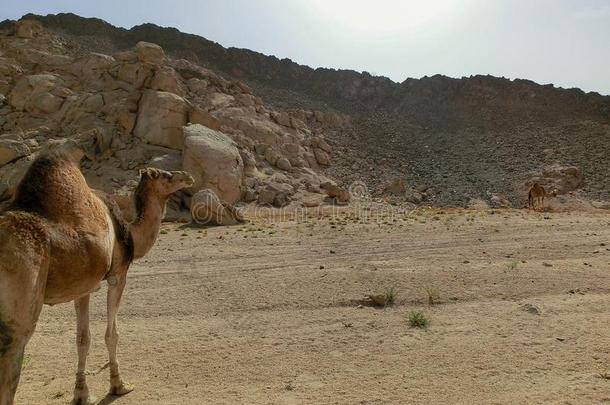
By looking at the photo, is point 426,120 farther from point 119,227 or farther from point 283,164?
point 119,227

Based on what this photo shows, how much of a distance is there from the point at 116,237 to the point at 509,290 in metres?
6.51

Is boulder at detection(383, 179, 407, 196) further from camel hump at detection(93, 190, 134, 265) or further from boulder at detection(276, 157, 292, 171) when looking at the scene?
camel hump at detection(93, 190, 134, 265)

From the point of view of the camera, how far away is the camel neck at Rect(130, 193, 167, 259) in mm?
5609

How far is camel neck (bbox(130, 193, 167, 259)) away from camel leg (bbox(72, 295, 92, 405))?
0.79 metres

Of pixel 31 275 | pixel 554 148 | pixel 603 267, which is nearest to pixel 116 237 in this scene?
pixel 31 275

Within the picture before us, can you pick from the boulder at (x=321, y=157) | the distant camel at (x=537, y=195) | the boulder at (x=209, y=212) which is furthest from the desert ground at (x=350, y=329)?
the boulder at (x=321, y=157)

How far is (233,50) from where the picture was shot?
49094 mm

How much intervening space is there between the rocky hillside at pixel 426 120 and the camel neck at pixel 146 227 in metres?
22.6

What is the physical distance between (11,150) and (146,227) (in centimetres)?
1758

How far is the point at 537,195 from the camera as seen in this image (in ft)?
82.1

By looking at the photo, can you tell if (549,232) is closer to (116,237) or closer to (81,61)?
(116,237)

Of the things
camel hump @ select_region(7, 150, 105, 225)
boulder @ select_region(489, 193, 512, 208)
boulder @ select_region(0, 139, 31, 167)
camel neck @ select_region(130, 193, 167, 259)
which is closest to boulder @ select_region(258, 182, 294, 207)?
boulder @ select_region(0, 139, 31, 167)

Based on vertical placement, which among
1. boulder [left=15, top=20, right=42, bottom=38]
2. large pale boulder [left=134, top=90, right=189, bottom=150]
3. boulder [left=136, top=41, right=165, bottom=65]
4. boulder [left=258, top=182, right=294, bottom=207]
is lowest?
boulder [left=258, top=182, right=294, bottom=207]

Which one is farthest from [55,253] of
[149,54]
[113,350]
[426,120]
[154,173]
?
[426,120]
